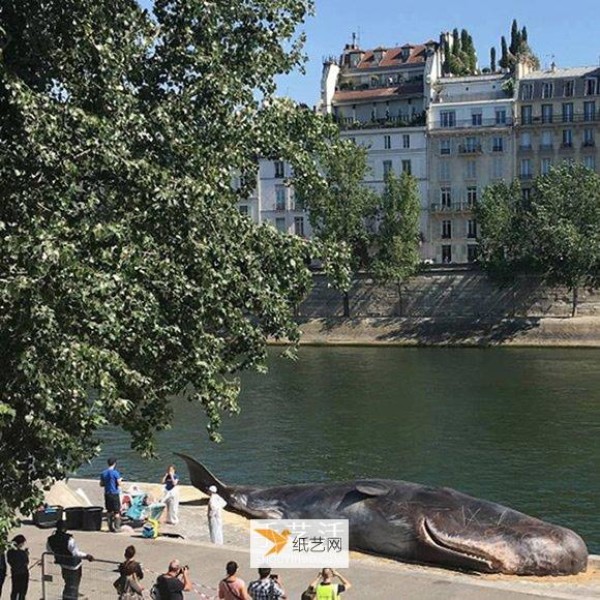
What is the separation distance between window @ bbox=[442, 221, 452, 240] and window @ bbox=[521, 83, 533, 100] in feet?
53.7

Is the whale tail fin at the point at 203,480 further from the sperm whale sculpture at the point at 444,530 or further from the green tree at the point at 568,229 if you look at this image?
the green tree at the point at 568,229

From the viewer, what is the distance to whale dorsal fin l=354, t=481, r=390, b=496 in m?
27.2

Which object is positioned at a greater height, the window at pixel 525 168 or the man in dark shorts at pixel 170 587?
the window at pixel 525 168

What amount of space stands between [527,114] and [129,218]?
323ft

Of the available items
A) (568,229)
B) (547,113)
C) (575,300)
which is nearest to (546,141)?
(547,113)

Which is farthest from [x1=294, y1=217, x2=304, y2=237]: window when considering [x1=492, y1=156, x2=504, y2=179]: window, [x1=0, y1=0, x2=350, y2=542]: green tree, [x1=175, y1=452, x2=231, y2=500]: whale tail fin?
[x1=0, y1=0, x2=350, y2=542]: green tree

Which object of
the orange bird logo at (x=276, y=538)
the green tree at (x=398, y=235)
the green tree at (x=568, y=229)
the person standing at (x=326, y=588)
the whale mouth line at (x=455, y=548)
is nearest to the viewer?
the person standing at (x=326, y=588)

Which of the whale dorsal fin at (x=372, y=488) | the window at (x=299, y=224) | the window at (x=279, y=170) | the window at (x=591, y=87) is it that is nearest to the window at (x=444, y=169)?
the window at (x=591, y=87)

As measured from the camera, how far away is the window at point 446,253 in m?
111

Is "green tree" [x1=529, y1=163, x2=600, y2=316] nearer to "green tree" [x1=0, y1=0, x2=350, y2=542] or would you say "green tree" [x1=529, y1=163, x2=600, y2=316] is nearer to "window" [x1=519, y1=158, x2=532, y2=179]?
"window" [x1=519, y1=158, x2=532, y2=179]

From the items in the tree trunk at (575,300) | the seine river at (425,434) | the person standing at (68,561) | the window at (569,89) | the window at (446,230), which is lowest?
the seine river at (425,434)

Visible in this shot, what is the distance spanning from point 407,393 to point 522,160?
189ft

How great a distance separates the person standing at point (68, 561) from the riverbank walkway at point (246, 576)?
0.60m

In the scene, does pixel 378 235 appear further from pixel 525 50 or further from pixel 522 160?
pixel 525 50
